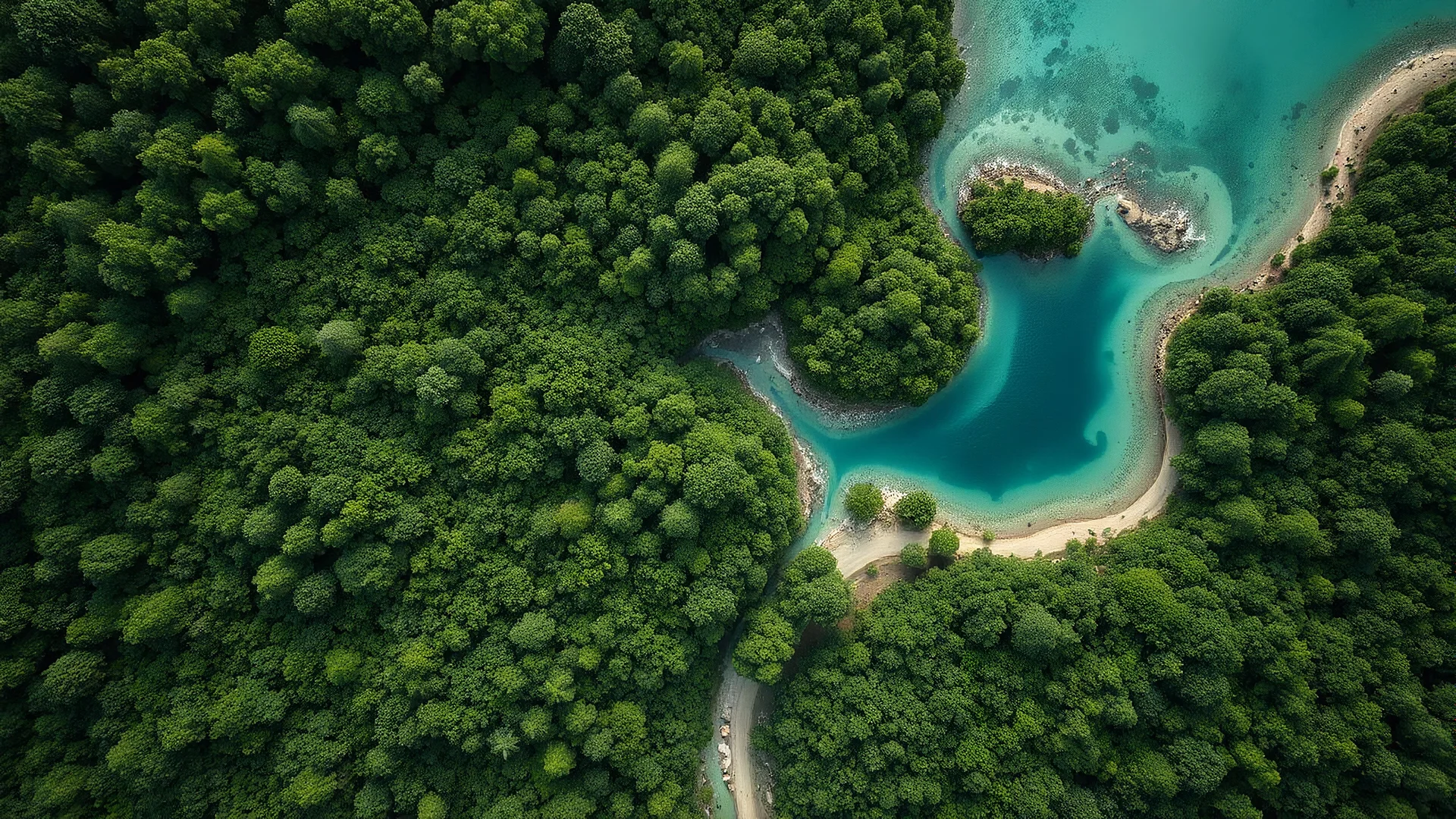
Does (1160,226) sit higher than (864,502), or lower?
higher

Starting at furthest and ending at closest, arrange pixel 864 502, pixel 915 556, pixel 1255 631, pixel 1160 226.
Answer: pixel 1160 226 < pixel 864 502 < pixel 915 556 < pixel 1255 631

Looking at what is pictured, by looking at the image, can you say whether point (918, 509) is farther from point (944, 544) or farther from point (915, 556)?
point (915, 556)

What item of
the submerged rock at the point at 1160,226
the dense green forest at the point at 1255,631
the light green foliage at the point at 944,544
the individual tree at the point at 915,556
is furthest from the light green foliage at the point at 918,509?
the submerged rock at the point at 1160,226

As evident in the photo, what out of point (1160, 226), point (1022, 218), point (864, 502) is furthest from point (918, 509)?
point (1160, 226)

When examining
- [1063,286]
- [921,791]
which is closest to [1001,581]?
[921,791]

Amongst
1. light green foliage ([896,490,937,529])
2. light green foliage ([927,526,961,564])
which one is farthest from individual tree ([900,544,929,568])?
light green foliage ([896,490,937,529])

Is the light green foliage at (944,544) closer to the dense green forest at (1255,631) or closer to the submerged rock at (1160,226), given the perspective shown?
the dense green forest at (1255,631)
